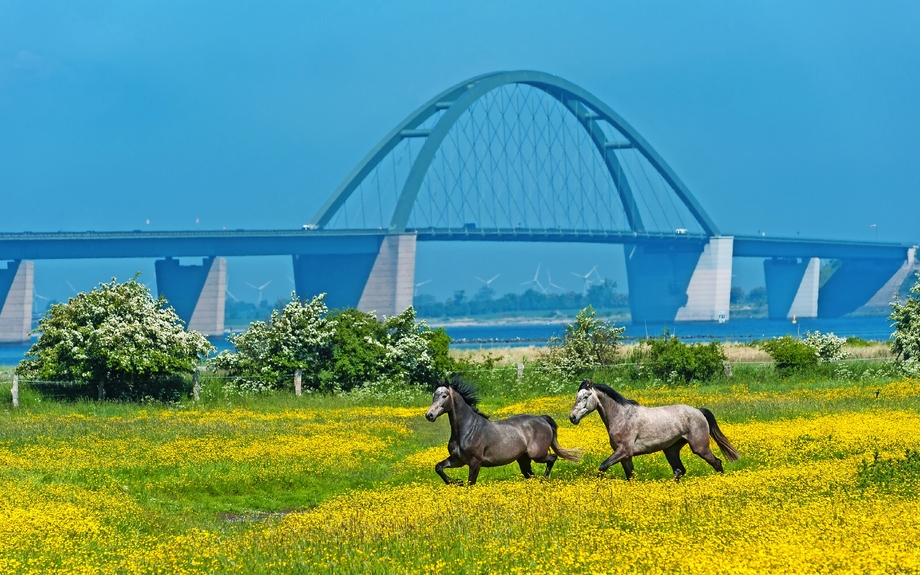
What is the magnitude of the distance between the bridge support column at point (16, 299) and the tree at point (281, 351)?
61307mm

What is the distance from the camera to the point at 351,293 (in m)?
109

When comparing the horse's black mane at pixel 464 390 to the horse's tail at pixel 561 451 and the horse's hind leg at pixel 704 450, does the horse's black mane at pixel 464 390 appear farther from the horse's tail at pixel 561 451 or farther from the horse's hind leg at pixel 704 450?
the horse's hind leg at pixel 704 450

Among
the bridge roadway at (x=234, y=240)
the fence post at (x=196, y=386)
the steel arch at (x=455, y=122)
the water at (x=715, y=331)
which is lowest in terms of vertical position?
the water at (x=715, y=331)

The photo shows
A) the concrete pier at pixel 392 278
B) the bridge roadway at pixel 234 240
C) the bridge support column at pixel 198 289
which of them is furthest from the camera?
the concrete pier at pixel 392 278

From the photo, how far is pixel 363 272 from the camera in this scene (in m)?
109

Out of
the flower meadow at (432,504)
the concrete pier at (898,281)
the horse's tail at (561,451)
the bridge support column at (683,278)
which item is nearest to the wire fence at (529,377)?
the flower meadow at (432,504)

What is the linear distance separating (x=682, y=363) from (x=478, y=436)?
20.6m

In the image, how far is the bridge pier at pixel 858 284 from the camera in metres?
158

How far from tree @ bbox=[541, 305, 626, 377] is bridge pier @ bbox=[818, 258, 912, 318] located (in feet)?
416

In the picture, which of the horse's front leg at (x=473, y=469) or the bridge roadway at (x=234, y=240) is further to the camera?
the bridge roadway at (x=234, y=240)

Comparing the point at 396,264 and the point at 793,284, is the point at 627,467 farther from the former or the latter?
the point at 793,284

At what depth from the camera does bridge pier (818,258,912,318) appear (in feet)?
518

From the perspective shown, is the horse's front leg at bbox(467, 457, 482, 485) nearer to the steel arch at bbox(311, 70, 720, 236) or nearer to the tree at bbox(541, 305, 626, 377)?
the tree at bbox(541, 305, 626, 377)

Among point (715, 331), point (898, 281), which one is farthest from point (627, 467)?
point (898, 281)
